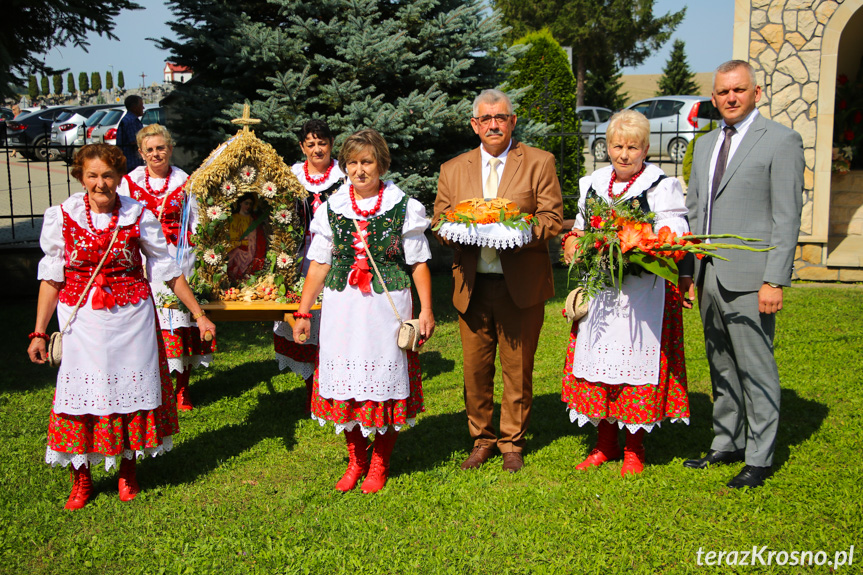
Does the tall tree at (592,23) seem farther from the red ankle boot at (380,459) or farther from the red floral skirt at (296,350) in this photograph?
the red ankle boot at (380,459)

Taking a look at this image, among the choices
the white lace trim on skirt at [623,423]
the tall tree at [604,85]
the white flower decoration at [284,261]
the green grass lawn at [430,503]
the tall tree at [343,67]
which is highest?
the tall tree at [604,85]

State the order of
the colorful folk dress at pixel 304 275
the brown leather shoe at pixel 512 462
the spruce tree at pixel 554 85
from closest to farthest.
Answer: the brown leather shoe at pixel 512 462 → the colorful folk dress at pixel 304 275 → the spruce tree at pixel 554 85

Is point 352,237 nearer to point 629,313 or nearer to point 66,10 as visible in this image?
point 629,313

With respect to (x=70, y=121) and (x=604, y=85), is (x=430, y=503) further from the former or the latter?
(x=604, y=85)

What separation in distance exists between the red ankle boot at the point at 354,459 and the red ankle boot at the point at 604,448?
4.55 feet

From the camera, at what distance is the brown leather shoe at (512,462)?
15.3ft

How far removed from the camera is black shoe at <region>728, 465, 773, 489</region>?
429cm

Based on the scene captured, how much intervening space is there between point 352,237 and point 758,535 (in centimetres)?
272

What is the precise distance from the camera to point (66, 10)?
6.78 metres

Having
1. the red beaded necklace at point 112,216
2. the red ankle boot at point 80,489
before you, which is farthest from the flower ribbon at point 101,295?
the red ankle boot at point 80,489

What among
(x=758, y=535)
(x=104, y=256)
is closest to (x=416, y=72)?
(x=104, y=256)

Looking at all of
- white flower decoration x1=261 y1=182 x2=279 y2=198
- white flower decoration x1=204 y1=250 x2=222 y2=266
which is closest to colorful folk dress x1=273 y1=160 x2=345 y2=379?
white flower decoration x1=261 y1=182 x2=279 y2=198

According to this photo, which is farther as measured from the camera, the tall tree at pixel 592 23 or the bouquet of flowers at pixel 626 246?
the tall tree at pixel 592 23

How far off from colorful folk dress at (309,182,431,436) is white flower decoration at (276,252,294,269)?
1.07 meters
